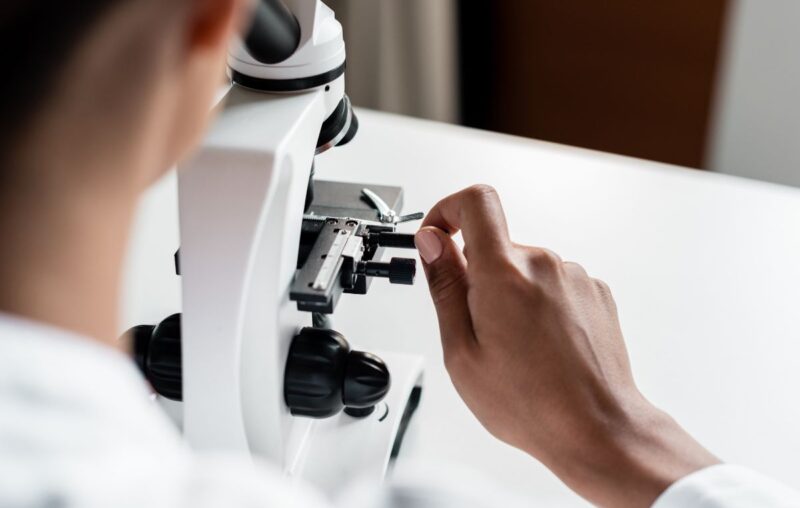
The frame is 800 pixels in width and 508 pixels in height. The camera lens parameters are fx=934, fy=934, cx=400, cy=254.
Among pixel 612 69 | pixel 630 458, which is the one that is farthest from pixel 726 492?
Answer: pixel 612 69

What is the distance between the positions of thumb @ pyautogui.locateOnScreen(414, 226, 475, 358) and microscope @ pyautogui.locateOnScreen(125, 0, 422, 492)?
19 millimetres

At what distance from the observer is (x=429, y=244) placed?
752mm

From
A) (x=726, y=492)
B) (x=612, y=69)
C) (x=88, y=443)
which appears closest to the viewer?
(x=88, y=443)

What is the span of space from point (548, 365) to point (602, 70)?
5.75 ft

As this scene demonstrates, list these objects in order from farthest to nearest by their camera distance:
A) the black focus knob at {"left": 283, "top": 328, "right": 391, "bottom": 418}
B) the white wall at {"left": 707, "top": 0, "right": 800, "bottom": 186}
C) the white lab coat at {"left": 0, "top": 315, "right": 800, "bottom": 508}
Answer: the white wall at {"left": 707, "top": 0, "right": 800, "bottom": 186}
the black focus knob at {"left": 283, "top": 328, "right": 391, "bottom": 418}
the white lab coat at {"left": 0, "top": 315, "right": 800, "bottom": 508}

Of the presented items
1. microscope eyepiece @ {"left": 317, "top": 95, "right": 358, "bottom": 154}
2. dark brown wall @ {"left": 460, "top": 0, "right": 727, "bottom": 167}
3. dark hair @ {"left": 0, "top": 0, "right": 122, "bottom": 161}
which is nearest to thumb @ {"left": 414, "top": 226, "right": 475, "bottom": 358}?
microscope eyepiece @ {"left": 317, "top": 95, "right": 358, "bottom": 154}

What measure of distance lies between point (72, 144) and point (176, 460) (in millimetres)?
120

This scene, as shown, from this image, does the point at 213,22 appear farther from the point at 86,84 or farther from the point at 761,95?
the point at 761,95

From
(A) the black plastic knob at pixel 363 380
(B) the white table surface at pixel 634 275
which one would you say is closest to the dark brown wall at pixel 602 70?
(B) the white table surface at pixel 634 275

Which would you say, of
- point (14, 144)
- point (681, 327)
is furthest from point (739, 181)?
point (14, 144)

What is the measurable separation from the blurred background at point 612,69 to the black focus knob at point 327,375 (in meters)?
1.56

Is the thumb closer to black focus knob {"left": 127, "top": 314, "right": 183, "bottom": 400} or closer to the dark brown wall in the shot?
black focus knob {"left": 127, "top": 314, "right": 183, "bottom": 400}

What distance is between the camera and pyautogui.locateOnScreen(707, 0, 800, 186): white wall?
2.01 metres

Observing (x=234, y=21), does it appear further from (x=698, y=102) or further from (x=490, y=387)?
(x=698, y=102)
